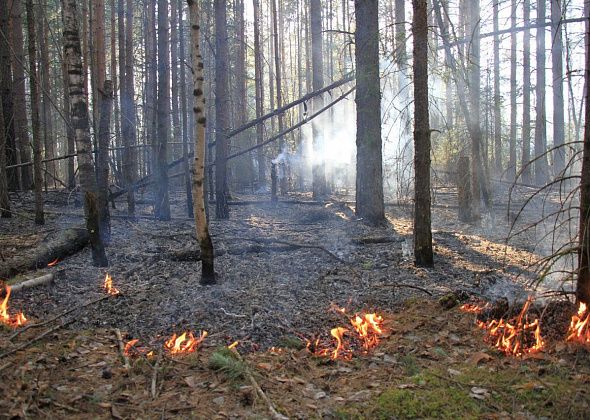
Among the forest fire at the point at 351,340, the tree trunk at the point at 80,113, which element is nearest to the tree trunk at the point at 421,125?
the forest fire at the point at 351,340

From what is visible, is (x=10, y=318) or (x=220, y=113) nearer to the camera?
(x=10, y=318)

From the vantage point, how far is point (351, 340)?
554 cm

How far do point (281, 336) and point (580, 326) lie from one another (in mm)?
3107

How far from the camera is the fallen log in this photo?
7457mm

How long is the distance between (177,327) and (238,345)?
93 centimetres

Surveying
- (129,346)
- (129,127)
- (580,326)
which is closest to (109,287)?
(129,346)

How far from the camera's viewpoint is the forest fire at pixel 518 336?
4.82 meters

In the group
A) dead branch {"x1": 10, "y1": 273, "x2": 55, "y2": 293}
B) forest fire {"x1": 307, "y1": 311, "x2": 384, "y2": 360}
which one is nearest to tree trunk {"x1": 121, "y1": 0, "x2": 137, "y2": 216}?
dead branch {"x1": 10, "y1": 273, "x2": 55, "y2": 293}

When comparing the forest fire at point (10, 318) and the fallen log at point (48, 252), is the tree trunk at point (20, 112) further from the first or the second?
the forest fire at point (10, 318)

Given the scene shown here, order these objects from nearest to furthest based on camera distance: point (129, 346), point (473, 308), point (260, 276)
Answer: point (129, 346), point (473, 308), point (260, 276)

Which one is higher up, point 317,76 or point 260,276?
point 317,76

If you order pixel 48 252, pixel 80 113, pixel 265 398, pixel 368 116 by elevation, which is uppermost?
pixel 368 116

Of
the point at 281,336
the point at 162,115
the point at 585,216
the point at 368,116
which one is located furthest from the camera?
the point at 162,115

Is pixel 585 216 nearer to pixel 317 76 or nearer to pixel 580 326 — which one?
pixel 580 326
